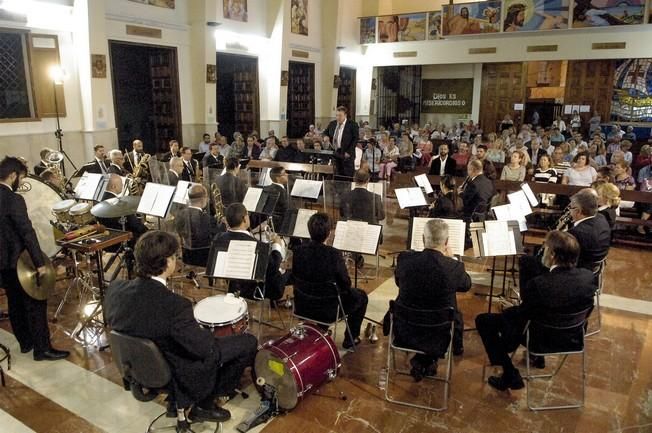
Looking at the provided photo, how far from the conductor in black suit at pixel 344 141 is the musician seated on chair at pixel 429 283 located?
5.40 metres

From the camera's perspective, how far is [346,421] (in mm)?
3502

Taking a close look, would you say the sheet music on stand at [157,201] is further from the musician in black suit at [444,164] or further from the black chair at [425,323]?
the musician in black suit at [444,164]

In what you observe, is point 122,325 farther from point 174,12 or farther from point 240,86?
point 240,86

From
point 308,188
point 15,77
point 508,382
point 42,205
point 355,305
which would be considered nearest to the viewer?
point 508,382

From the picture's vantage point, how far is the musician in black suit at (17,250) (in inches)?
151

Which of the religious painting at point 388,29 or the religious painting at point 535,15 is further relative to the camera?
the religious painting at point 388,29

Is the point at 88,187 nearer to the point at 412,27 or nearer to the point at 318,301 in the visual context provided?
the point at 318,301

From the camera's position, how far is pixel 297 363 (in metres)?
3.35

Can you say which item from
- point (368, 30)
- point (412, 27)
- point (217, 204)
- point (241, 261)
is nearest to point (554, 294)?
point (241, 261)

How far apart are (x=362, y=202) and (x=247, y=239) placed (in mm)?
2454

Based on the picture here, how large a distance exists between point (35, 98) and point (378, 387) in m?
9.13

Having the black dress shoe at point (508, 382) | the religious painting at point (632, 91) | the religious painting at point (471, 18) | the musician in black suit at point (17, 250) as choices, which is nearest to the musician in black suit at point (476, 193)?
the black dress shoe at point (508, 382)

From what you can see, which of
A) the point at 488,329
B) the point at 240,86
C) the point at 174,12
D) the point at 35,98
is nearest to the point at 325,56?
the point at 240,86

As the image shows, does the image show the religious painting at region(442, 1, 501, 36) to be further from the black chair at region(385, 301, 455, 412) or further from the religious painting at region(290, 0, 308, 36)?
the black chair at region(385, 301, 455, 412)
